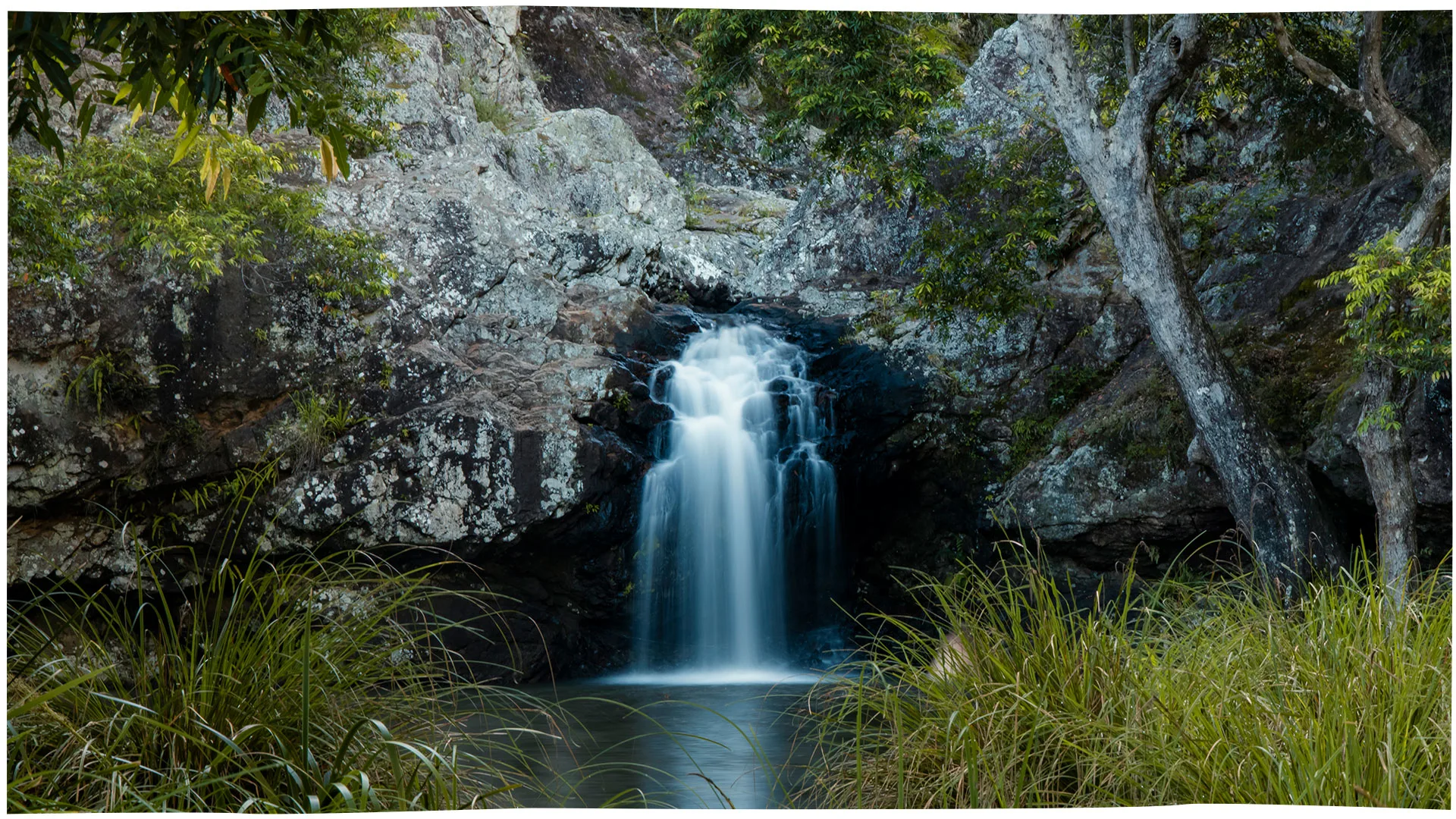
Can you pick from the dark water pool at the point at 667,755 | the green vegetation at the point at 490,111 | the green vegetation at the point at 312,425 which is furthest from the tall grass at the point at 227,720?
the green vegetation at the point at 490,111

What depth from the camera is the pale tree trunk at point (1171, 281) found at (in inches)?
159

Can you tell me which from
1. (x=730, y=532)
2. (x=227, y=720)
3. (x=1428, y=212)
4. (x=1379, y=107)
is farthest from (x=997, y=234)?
(x=227, y=720)

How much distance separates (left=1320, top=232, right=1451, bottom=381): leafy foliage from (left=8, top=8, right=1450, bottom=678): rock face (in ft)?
1.81

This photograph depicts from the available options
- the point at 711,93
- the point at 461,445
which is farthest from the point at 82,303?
the point at 711,93

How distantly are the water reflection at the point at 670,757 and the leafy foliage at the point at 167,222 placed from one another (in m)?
2.56

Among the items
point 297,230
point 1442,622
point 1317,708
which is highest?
point 297,230

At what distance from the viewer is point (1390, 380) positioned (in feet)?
12.0

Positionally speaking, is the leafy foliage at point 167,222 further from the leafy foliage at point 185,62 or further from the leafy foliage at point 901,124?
the leafy foliage at point 901,124

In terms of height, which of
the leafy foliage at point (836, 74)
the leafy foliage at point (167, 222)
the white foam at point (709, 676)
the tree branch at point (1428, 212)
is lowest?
the white foam at point (709, 676)

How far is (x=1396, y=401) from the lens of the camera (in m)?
3.75

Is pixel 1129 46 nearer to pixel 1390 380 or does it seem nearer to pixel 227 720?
pixel 1390 380

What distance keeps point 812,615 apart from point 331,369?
2.92 meters

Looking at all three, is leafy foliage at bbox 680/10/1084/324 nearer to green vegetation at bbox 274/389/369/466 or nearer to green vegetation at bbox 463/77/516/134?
green vegetation at bbox 463/77/516/134

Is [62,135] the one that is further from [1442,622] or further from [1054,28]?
[1442,622]
